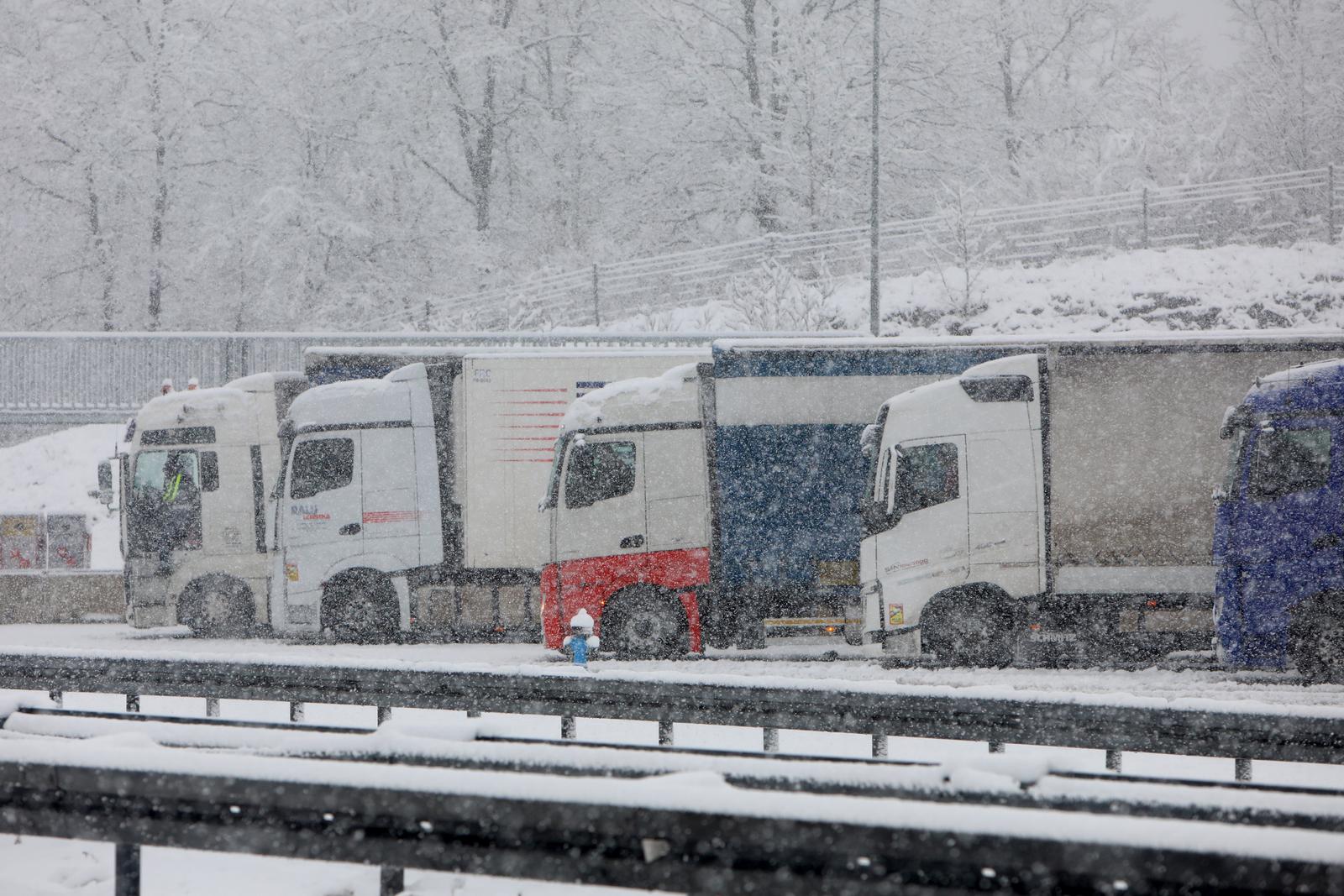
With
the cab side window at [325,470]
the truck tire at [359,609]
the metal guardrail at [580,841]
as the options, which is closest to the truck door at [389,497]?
the cab side window at [325,470]

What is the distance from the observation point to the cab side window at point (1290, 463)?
42.8 ft

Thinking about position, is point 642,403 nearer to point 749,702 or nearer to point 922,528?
point 922,528

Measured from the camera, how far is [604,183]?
143ft

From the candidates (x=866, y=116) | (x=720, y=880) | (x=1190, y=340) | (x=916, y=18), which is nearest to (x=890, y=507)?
(x=1190, y=340)

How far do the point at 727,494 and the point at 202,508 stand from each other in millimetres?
7243

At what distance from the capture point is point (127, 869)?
4.60m

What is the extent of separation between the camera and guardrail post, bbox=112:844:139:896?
4.59 meters

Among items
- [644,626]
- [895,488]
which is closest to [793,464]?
[895,488]

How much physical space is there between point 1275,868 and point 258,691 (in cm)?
761

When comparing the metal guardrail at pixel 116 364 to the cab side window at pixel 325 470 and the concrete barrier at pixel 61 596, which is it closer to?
the concrete barrier at pixel 61 596

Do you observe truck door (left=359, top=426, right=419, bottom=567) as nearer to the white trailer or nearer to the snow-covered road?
the snow-covered road

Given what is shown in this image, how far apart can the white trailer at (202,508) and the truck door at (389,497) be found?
73.3 inches

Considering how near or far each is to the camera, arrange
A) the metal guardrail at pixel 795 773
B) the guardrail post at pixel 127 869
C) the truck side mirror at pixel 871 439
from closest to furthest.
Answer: the metal guardrail at pixel 795 773 < the guardrail post at pixel 127 869 < the truck side mirror at pixel 871 439

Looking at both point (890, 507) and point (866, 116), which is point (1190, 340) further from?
point (866, 116)
